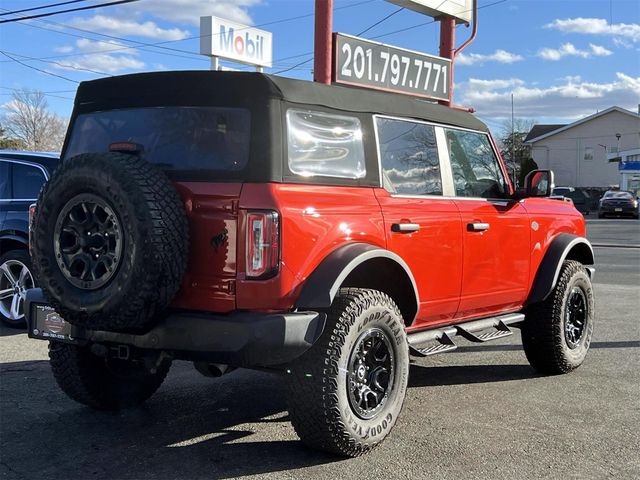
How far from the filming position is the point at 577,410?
187 inches

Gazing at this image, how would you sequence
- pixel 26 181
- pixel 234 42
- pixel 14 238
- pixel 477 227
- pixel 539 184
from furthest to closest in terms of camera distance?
pixel 234 42 → pixel 26 181 → pixel 14 238 → pixel 539 184 → pixel 477 227

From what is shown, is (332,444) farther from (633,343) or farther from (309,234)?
(633,343)

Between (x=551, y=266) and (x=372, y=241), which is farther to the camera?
(x=551, y=266)

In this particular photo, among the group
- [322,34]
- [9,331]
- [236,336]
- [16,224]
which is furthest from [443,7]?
[236,336]

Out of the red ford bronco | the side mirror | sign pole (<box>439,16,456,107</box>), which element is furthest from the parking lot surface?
sign pole (<box>439,16,456,107</box>)

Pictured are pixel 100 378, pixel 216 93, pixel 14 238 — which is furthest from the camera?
pixel 14 238

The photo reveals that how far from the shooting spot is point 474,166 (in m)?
5.30

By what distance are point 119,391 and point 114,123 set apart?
5.84 ft

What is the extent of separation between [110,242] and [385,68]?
282 centimetres

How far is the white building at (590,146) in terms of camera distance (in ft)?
188

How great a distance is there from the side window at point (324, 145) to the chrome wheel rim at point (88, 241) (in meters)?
0.98

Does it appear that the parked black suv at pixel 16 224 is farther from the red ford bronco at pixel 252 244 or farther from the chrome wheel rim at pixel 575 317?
the chrome wheel rim at pixel 575 317

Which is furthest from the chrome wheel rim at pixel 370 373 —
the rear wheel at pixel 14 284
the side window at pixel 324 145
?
the rear wheel at pixel 14 284

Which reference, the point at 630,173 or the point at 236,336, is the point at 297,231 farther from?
the point at 630,173
